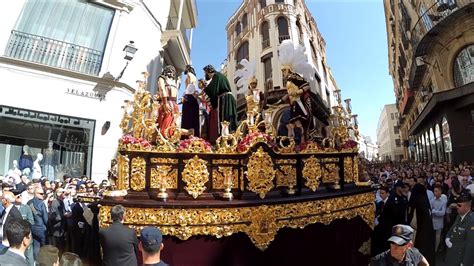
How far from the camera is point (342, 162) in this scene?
5.89 m

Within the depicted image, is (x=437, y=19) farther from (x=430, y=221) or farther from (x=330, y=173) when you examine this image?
(x=330, y=173)

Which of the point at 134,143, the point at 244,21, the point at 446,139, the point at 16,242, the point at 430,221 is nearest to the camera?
the point at 16,242

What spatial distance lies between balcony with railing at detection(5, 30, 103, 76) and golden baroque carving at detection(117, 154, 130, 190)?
30.7 feet

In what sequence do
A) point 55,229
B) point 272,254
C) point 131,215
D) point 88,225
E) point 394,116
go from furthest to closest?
1. point 394,116
2. point 55,229
3. point 88,225
4. point 272,254
5. point 131,215

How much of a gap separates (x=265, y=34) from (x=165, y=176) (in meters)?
27.0

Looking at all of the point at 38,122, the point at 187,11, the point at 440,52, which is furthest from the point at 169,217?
the point at 440,52

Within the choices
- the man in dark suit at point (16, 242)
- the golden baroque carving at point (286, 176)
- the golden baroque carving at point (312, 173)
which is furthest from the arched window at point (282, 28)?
the man in dark suit at point (16, 242)

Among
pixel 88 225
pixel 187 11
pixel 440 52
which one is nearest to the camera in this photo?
pixel 88 225

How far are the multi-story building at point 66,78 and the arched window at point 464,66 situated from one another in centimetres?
1839

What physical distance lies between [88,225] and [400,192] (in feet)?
21.0

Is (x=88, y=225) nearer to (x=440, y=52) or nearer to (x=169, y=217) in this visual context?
(x=169, y=217)

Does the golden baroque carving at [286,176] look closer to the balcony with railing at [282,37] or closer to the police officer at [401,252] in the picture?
the police officer at [401,252]

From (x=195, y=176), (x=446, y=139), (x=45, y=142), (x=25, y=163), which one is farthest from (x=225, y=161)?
Answer: (x=446, y=139)

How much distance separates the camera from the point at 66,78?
11.4 metres
